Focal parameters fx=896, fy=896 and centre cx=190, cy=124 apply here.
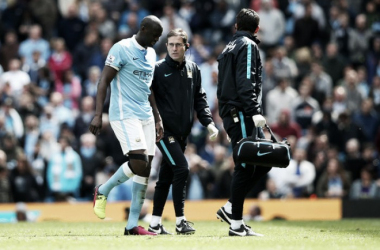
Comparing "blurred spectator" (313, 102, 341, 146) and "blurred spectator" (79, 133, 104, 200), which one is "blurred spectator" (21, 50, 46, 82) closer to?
"blurred spectator" (79, 133, 104, 200)

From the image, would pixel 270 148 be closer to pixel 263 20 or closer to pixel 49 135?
pixel 49 135

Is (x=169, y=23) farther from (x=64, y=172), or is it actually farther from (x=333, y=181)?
(x=333, y=181)

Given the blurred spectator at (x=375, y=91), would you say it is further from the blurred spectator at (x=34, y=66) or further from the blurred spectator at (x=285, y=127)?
the blurred spectator at (x=34, y=66)

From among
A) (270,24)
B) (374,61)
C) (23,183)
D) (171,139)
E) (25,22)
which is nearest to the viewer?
(171,139)

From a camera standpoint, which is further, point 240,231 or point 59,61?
point 59,61

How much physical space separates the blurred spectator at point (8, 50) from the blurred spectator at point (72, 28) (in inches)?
56.6

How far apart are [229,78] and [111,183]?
5.97 feet

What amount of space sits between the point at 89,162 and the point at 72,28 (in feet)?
17.6

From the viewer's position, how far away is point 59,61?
2114 cm

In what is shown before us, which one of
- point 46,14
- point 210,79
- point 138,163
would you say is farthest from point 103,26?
point 138,163

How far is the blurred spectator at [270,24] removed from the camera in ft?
73.1

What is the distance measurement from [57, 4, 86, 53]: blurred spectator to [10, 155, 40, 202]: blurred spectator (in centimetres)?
537

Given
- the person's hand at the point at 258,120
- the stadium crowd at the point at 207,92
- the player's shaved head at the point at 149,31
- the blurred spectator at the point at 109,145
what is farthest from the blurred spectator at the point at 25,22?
the person's hand at the point at 258,120

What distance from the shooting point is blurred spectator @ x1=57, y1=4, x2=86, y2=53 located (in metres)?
22.7
